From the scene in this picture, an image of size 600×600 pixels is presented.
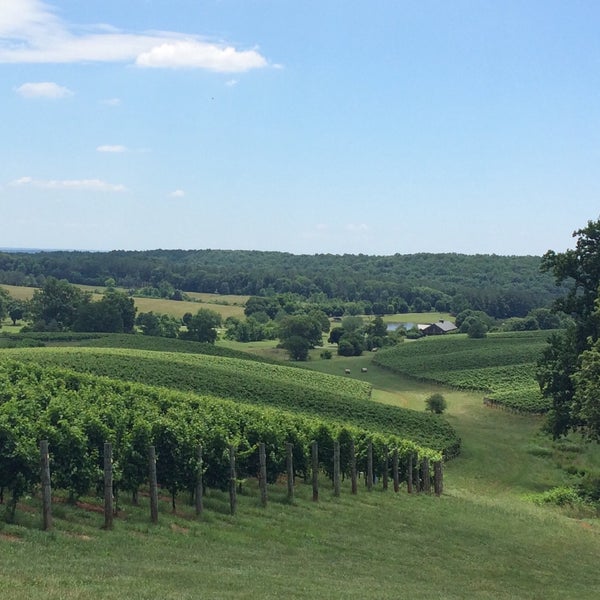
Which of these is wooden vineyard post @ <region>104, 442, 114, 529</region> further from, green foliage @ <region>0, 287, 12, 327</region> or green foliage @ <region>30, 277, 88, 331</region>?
green foliage @ <region>0, 287, 12, 327</region>

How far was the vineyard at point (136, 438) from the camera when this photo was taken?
20391mm

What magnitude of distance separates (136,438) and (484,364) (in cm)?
9210

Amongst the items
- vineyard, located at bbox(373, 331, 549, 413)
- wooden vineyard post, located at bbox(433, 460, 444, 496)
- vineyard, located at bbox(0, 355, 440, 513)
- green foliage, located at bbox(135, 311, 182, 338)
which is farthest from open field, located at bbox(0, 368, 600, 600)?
green foliage, located at bbox(135, 311, 182, 338)

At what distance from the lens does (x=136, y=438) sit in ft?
77.9

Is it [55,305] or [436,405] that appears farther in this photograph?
[55,305]

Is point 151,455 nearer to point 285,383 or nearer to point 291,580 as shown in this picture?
point 291,580

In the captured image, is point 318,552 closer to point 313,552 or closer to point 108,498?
point 313,552

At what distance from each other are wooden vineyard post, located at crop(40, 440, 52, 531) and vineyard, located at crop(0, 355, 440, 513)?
0.44 metres

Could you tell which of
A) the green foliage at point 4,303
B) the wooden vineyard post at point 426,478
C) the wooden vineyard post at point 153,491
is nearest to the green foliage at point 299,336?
the green foliage at point 4,303

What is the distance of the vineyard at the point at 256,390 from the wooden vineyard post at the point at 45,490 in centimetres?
4209

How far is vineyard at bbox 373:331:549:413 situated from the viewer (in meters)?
86.1

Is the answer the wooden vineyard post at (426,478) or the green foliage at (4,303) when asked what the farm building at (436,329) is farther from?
the wooden vineyard post at (426,478)

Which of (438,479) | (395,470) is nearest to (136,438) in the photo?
(395,470)

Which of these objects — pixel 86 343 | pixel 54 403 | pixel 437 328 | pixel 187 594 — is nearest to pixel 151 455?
pixel 54 403
